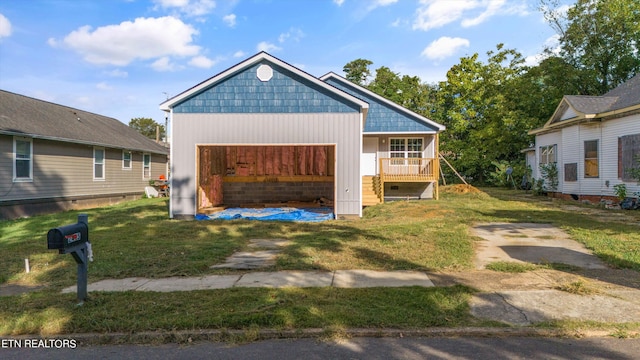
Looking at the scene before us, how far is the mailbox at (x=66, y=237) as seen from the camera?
430cm

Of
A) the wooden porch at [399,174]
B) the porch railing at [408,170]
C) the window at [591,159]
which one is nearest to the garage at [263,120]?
the wooden porch at [399,174]

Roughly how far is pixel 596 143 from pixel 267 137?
13.2 m

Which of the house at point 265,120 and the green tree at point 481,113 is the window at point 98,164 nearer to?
the house at point 265,120

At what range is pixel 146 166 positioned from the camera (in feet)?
77.3

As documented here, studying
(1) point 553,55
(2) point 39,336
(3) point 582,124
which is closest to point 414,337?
(2) point 39,336

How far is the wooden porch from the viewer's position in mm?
17609

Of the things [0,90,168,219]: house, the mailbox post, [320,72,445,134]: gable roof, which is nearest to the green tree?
[320,72,445,134]: gable roof

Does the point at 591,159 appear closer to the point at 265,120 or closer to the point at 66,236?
the point at 265,120

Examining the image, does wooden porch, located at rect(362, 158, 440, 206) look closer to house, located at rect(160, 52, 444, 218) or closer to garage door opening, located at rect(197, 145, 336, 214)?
garage door opening, located at rect(197, 145, 336, 214)

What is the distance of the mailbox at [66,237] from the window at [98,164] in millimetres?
15475

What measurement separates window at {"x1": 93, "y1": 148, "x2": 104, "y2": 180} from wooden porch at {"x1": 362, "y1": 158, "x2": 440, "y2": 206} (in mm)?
12401

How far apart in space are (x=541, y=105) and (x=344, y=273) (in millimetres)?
26398

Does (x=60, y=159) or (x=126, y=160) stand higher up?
(x=126, y=160)

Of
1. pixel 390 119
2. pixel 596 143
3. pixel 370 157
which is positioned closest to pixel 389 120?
pixel 390 119
